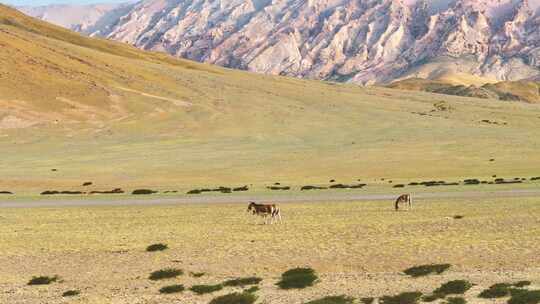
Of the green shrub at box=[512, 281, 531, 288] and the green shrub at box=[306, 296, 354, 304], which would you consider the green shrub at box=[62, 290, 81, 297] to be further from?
the green shrub at box=[512, 281, 531, 288]

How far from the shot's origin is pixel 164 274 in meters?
25.7

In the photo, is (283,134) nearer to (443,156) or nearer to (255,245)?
(443,156)

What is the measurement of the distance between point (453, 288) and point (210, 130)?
118 meters

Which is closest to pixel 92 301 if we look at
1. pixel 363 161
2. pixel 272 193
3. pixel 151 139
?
pixel 272 193

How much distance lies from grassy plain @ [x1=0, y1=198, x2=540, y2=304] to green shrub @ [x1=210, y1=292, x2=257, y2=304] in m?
0.41

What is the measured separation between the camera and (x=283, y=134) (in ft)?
441

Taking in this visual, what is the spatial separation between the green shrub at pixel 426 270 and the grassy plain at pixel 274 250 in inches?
13.0

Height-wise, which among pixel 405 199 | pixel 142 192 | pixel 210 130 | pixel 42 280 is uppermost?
pixel 210 130

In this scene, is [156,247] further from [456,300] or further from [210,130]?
[210,130]

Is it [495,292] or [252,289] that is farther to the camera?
[252,289]

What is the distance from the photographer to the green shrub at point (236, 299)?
2109cm

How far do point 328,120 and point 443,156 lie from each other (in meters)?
51.6

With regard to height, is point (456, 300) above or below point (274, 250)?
below

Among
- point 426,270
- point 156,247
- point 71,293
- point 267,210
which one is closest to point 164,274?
point 71,293
